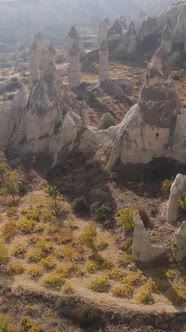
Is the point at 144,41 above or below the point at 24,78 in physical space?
above

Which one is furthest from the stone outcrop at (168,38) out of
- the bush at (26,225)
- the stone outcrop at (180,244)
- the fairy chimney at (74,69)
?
the stone outcrop at (180,244)

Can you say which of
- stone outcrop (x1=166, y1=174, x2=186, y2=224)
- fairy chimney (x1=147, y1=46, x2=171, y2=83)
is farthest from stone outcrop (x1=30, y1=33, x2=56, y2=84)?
stone outcrop (x1=166, y1=174, x2=186, y2=224)

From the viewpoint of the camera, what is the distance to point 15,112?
156ft

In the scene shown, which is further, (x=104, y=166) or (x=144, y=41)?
(x=144, y=41)

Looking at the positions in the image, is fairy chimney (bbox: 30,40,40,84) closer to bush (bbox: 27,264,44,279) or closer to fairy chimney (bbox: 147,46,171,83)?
fairy chimney (bbox: 147,46,171,83)

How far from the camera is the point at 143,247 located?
27.5m

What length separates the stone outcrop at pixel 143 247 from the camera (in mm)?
27438

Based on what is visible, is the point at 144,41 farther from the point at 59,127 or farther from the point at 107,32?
the point at 59,127

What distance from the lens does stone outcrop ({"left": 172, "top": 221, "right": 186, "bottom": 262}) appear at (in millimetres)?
27031

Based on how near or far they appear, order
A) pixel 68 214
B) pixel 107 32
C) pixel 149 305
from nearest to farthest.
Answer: pixel 149 305
pixel 68 214
pixel 107 32

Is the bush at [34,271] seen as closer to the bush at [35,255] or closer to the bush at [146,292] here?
the bush at [35,255]

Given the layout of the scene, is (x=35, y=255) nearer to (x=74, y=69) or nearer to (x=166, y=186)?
(x=166, y=186)

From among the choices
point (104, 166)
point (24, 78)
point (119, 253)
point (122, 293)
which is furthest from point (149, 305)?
point (24, 78)

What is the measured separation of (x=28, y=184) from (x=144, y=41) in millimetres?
63415
